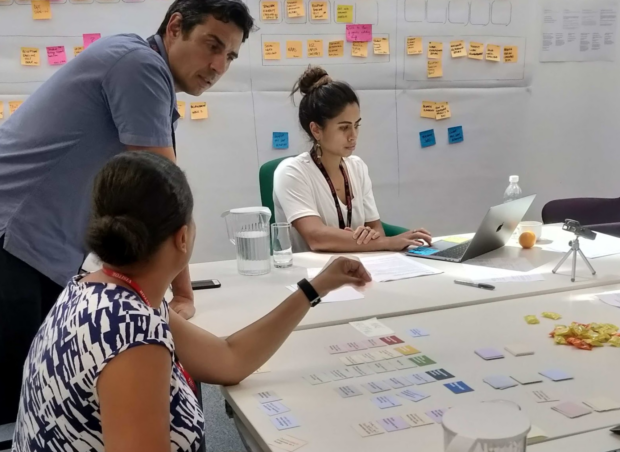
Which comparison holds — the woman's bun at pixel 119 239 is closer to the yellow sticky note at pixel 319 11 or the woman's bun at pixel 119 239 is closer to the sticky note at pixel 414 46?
→ the yellow sticky note at pixel 319 11

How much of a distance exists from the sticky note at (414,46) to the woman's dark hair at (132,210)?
108 inches

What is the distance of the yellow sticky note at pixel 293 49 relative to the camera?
10.5 ft

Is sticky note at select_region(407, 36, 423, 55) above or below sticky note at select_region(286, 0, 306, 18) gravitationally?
below

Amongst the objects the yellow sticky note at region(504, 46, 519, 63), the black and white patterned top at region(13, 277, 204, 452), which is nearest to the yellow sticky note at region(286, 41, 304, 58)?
the yellow sticky note at region(504, 46, 519, 63)

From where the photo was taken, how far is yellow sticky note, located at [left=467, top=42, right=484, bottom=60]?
11.6 ft

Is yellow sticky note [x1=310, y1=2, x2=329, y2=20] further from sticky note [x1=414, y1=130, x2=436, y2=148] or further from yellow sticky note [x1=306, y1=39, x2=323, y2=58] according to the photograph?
sticky note [x1=414, y1=130, x2=436, y2=148]

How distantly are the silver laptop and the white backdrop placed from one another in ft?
4.18

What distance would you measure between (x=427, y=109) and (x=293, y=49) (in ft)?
2.80

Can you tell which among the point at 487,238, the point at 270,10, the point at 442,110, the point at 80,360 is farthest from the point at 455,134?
the point at 80,360

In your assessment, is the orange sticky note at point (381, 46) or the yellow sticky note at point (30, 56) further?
the orange sticky note at point (381, 46)

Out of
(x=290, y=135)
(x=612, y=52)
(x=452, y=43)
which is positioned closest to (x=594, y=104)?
(x=612, y=52)

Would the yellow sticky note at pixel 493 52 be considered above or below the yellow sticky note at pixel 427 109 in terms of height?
above

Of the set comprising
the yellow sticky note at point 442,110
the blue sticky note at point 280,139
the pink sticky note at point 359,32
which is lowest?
the blue sticky note at point 280,139

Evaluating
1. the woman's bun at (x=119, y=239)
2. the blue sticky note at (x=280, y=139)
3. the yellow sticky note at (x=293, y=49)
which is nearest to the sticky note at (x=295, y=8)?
the yellow sticky note at (x=293, y=49)
